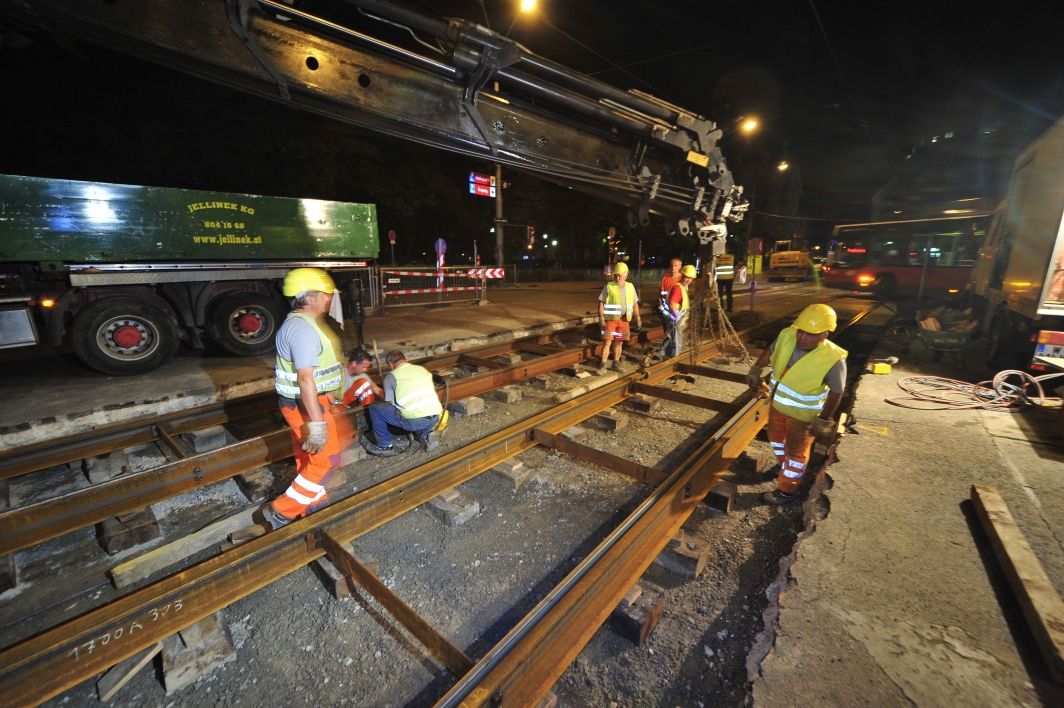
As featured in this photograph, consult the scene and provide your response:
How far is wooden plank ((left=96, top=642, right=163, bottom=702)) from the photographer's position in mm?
2027

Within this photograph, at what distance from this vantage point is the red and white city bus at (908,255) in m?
Answer: 14.8

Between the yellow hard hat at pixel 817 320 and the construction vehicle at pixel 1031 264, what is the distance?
3945mm

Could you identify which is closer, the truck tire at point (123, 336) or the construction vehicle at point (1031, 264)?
the construction vehicle at point (1031, 264)

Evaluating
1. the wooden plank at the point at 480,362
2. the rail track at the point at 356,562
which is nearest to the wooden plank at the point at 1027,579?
the rail track at the point at 356,562

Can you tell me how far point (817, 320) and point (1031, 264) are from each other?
5.52 meters

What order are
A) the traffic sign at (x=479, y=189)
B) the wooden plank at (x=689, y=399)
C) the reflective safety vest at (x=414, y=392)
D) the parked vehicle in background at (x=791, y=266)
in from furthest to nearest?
the parked vehicle in background at (x=791, y=266) < the traffic sign at (x=479, y=189) < the wooden plank at (x=689, y=399) < the reflective safety vest at (x=414, y=392)

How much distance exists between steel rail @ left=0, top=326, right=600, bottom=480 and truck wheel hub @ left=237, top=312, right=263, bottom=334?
7.30 ft

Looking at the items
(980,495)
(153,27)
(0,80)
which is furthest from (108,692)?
(0,80)

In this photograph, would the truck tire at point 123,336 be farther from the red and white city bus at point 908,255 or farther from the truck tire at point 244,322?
the red and white city bus at point 908,255

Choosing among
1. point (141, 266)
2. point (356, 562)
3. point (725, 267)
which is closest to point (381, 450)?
point (356, 562)

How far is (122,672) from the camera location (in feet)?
6.78

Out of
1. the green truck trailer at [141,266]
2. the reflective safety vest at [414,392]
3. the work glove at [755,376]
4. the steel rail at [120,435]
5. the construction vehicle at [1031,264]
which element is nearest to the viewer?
the steel rail at [120,435]

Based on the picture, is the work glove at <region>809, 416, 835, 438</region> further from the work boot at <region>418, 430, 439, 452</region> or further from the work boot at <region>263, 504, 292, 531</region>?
the work boot at <region>263, 504, 292, 531</region>

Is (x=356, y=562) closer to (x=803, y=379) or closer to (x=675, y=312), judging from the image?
(x=803, y=379)
